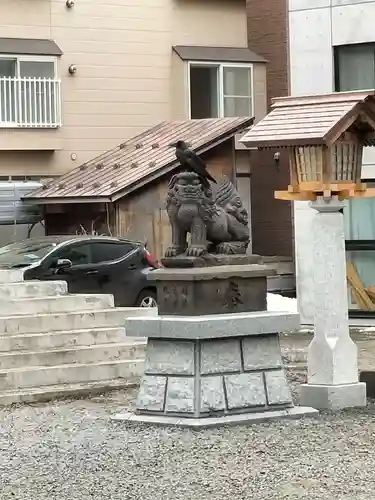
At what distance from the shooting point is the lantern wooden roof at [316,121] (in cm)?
1141

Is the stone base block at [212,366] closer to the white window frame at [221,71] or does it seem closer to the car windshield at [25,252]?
the car windshield at [25,252]

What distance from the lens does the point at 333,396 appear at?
1163 centimetres

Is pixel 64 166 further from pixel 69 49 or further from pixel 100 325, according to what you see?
pixel 100 325

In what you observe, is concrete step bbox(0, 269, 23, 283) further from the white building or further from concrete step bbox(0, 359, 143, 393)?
the white building

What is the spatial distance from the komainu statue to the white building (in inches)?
386

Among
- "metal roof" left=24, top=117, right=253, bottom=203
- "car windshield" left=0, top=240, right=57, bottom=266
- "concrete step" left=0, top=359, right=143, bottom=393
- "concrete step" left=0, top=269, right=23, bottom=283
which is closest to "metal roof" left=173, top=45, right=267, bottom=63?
"metal roof" left=24, top=117, right=253, bottom=203

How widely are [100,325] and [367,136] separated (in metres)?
4.33

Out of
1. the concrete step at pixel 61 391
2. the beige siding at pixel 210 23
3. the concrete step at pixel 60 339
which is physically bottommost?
the concrete step at pixel 61 391

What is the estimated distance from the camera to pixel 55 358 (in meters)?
13.5

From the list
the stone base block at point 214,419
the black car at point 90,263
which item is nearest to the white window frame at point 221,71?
the black car at point 90,263

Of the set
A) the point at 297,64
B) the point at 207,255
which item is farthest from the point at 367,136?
the point at 297,64

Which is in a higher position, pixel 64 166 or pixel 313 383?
pixel 64 166

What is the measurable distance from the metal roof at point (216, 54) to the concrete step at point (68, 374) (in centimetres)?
1291

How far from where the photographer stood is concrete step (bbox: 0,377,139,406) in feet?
41.0
